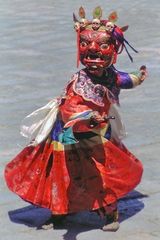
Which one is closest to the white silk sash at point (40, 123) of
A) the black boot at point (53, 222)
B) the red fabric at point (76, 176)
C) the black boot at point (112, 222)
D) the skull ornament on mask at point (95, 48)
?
the red fabric at point (76, 176)

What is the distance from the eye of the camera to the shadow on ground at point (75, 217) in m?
5.12

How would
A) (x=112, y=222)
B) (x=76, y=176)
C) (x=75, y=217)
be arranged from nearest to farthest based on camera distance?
(x=76, y=176) < (x=112, y=222) < (x=75, y=217)

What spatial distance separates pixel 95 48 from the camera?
4754mm

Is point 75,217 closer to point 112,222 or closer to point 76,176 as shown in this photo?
point 112,222

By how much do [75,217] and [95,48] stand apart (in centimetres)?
117

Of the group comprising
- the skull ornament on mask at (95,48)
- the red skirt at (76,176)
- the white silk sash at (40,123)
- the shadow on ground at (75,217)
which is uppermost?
the skull ornament on mask at (95,48)

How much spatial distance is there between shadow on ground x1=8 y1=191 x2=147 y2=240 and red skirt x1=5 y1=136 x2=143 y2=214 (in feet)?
0.79

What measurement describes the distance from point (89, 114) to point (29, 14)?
9.74 meters

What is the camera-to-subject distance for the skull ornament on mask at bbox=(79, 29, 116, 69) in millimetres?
4762

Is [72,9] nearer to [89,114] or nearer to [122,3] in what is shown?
[122,3]

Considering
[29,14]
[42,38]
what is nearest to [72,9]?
[29,14]

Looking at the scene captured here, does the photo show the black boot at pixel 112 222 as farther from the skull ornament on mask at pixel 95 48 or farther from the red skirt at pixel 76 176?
the skull ornament on mask at pixel 95 48

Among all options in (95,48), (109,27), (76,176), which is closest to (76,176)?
(76,176)

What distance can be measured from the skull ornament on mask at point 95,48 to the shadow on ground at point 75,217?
1.04 m
